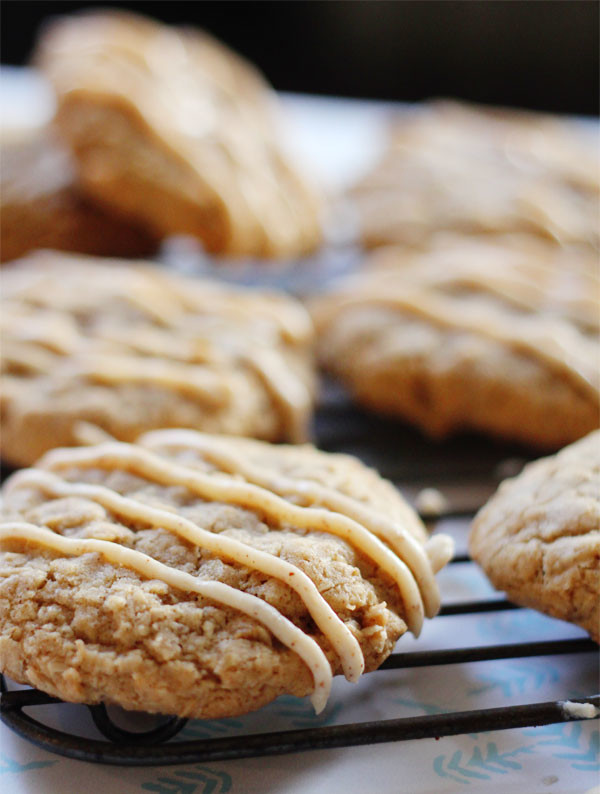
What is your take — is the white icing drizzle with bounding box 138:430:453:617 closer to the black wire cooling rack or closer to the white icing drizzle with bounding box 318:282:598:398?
the black wire cooling rack

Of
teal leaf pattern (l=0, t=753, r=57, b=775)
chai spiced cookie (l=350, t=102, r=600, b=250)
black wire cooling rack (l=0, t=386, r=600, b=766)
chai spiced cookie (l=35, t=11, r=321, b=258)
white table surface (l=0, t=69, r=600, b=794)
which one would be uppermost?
chai spiced cookie (l=35, t=11, r=321, b=258)

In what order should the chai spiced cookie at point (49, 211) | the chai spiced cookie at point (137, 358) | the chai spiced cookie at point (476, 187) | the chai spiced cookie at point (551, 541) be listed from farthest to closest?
the chai spiced cookie at point (476, 187)
the chai spiced cookie at point (49, 211)
the chai spiced cookie at point (137, 358)
the chai spiced cookie at point (551, 541)

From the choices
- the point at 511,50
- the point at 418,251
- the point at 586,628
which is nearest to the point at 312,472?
the point at 586,628

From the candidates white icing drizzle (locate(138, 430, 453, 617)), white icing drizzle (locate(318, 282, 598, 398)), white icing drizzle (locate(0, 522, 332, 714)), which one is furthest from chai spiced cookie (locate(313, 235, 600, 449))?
white icing drizzle (locate(0, 522, 332, 714))

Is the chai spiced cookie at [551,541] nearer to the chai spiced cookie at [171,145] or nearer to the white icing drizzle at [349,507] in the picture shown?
the white icing drizzle at [349,507]

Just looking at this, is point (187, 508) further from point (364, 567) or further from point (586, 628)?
point (586, 628)

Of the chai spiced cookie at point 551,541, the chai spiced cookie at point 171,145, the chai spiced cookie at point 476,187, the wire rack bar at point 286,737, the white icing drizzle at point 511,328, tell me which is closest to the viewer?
the wire rack bar at point 286,737

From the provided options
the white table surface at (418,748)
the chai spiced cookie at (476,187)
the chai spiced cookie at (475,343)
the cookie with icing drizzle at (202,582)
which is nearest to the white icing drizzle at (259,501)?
the cookie with icing drizzle at (202,582)
